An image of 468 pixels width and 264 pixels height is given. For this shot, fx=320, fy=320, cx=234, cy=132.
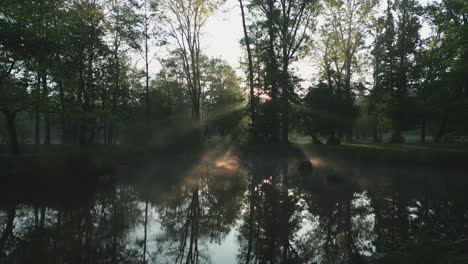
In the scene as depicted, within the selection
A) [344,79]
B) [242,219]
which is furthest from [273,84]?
[242,219]

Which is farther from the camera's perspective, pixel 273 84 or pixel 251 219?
A: pixel 273 84

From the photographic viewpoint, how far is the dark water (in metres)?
8.26

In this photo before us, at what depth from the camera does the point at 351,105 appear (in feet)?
118

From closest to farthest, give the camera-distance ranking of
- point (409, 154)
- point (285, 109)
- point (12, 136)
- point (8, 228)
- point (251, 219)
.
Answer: point (8, 228), point (251, 219), point (12, 136), point (409, 154), point (285, 109)

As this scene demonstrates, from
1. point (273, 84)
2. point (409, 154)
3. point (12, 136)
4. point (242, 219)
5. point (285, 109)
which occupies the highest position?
point (273, 84)

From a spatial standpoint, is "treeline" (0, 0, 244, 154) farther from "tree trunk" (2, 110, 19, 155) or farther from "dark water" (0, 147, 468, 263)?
"dark water" (0, 147, 468, 263)

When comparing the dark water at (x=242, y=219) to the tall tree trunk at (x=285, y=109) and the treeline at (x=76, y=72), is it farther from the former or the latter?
the tall tree trunk at (x=285, y=109)

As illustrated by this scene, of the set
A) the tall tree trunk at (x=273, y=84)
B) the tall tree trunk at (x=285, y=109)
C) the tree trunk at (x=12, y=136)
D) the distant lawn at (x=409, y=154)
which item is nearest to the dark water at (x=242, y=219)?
the distant lawn at (x=409, y=154)

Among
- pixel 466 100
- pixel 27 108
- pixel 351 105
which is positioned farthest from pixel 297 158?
pixel 27 108

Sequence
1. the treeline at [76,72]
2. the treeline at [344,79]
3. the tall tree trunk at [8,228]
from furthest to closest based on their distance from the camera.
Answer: the treeline at [344,79]
the treeline at [76,72]
the tall tree trunk at [8,228]

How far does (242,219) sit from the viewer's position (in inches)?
474

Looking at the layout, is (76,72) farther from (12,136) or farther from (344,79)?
(344,79)

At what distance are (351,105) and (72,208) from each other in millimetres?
30707

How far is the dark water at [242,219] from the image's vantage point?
8.26 metres
